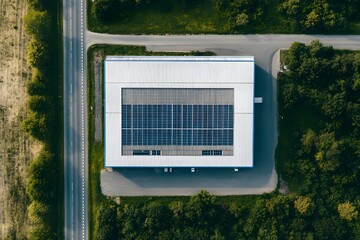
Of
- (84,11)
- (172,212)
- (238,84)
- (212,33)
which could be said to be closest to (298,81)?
(238,84)

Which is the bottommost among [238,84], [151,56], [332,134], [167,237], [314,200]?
[167,237]

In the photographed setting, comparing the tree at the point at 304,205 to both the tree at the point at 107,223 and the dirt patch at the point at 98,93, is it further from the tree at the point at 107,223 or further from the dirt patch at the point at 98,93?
the dirt patch at the point at 98,93

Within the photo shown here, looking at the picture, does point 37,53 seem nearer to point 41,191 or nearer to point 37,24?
point 37,24

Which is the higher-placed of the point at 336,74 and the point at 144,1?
the point at 144,1

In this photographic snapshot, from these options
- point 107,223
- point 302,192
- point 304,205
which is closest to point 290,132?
point 302,192

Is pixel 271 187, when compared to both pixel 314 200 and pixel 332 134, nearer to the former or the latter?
pixel 314 200

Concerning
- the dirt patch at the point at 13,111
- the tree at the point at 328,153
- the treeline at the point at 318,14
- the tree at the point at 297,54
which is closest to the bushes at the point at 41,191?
the dirt patch at the point at 13,111

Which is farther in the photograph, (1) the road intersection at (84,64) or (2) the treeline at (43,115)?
(1) the road intersection at (84,64)
